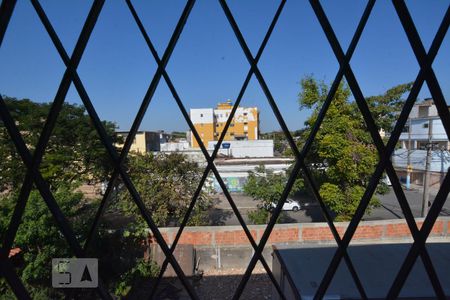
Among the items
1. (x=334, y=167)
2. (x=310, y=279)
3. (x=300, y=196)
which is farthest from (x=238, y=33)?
(x=300, y=196)

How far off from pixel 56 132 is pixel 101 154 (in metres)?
2.28

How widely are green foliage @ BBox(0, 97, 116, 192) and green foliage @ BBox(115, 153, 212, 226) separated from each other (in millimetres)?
2289

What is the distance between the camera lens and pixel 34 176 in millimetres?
771

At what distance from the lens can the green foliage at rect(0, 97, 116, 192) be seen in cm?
980

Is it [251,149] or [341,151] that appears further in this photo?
[251,149]

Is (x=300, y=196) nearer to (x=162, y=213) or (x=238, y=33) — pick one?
(x=162, y=213)

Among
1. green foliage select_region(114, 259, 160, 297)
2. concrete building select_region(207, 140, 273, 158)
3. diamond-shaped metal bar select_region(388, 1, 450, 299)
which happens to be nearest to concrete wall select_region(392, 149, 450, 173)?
concrete building select_region(207, 140, 273, 158)

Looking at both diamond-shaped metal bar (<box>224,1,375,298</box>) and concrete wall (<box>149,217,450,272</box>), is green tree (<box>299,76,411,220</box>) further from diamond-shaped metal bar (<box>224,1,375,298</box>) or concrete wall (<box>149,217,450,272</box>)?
diamond-shaped metal bar (<box>224,1,375,298</box>)

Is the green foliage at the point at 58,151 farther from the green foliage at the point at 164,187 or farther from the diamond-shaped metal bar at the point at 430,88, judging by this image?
the diamond-shaped metal bar at the point at 430,88

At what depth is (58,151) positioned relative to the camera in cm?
1036

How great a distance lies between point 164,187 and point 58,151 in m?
5.23

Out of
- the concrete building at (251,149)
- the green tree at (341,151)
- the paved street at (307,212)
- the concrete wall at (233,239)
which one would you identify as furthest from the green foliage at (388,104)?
the concrete building at (251,149)

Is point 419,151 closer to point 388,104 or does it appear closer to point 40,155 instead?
point 388,104

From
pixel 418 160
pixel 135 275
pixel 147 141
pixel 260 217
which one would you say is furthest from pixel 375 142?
pixel 147 141
